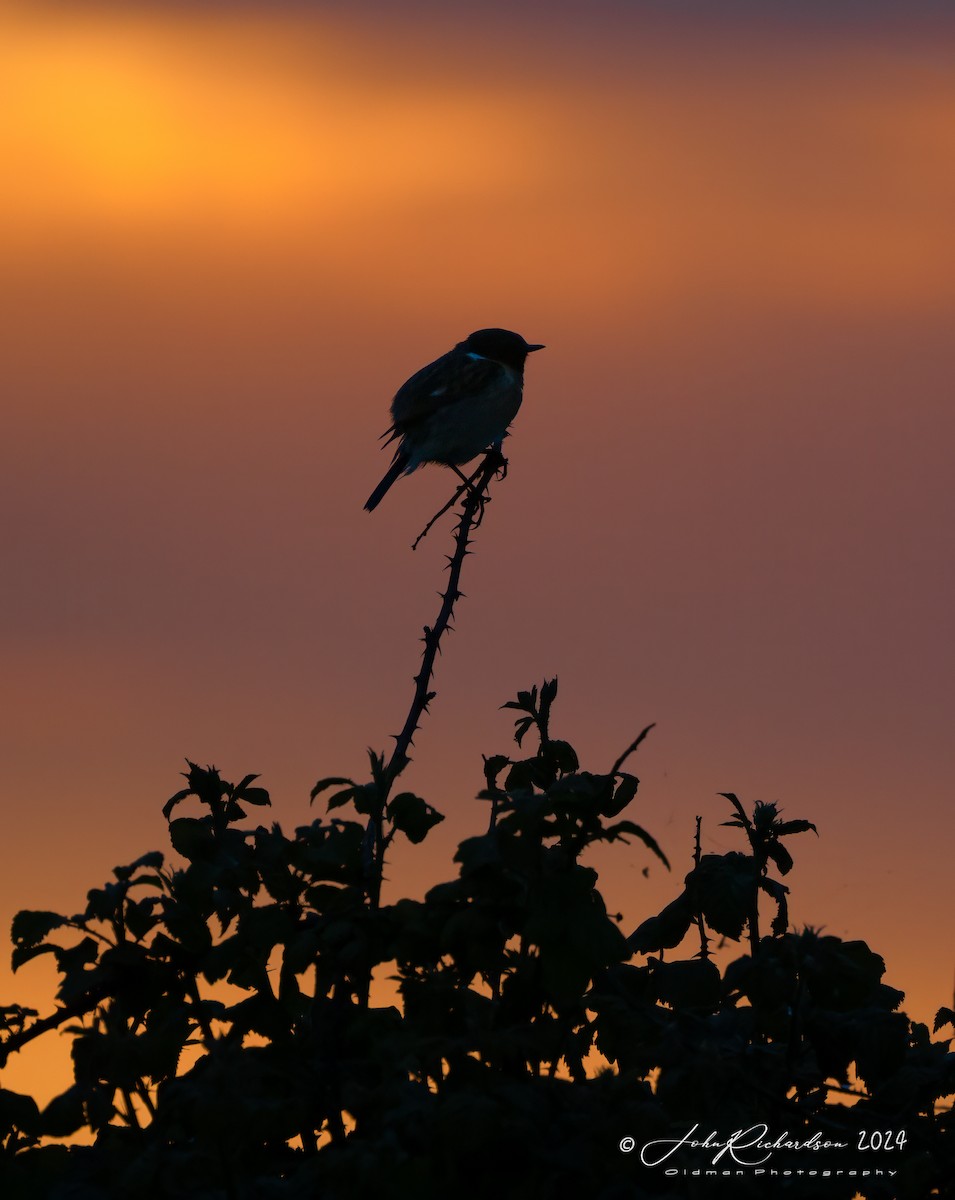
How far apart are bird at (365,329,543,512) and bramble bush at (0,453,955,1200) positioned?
23.9 ft

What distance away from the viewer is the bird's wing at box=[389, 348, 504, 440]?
1179 cm

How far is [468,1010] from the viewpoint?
3477 mm

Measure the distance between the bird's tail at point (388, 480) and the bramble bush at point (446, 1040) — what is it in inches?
282

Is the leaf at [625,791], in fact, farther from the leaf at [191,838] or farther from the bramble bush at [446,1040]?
the leaf at [191,838]

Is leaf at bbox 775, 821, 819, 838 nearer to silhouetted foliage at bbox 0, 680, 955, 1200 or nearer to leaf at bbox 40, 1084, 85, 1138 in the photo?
silhouetted foliage at bbox 0, 680, 955, 1200

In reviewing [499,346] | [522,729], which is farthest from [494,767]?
[499,346]

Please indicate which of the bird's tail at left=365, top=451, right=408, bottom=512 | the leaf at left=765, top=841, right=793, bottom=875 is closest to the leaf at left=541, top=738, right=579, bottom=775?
the leaf at left=765, top=841, right=793, bottom=875

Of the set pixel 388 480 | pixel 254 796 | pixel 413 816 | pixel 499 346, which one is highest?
pixel 499 346

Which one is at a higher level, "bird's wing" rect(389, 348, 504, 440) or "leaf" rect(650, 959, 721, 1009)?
"bird's wing" rect(389, 348, 504, 440)

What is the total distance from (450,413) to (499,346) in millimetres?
1264

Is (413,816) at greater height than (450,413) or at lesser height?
lesser

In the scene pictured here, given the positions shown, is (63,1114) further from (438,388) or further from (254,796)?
(438,388)

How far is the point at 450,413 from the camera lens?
11.7 meters

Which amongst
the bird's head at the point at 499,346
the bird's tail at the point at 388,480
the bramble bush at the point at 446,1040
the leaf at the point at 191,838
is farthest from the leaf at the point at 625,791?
the bird's head at the point at 499,346
